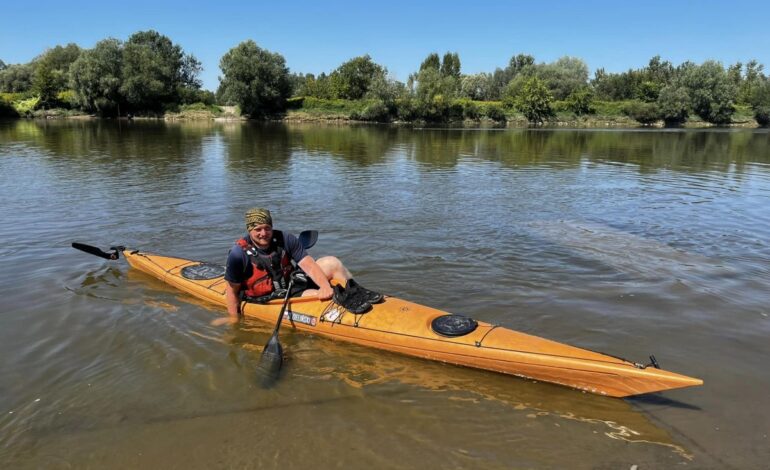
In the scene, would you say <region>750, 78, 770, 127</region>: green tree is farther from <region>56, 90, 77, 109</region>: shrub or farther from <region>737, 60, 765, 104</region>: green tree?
<region>56, 90, 77, 109</region>: shrub

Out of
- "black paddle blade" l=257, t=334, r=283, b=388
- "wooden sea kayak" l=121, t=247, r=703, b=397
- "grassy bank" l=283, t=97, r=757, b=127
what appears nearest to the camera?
"wooden sea kayak" l=121, t=247, r=703, b=397

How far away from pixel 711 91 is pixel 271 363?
72.4 meters

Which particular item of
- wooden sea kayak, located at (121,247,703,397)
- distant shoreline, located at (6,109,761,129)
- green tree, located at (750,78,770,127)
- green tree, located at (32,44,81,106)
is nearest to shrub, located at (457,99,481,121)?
distant shoreline, located at (6,109,761,129)

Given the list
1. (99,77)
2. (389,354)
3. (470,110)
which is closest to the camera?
(389,354)

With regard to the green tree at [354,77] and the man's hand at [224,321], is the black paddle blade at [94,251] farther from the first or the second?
the green tree at [354,77]

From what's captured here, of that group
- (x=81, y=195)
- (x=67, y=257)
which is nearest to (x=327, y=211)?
(x=67, y=257)

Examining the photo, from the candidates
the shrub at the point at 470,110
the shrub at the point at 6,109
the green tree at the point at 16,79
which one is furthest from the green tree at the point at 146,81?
the shrub at the point at 470,110

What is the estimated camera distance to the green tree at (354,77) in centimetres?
7200

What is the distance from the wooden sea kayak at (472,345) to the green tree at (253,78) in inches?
2266

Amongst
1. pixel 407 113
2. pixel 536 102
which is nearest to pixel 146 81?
pixel 407 113

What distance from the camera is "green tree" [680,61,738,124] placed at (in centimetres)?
6159

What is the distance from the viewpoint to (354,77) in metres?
73.2

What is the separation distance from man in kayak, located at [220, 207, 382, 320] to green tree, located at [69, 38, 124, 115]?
59.8m

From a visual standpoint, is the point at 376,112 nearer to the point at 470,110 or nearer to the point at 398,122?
the point at 398,122
